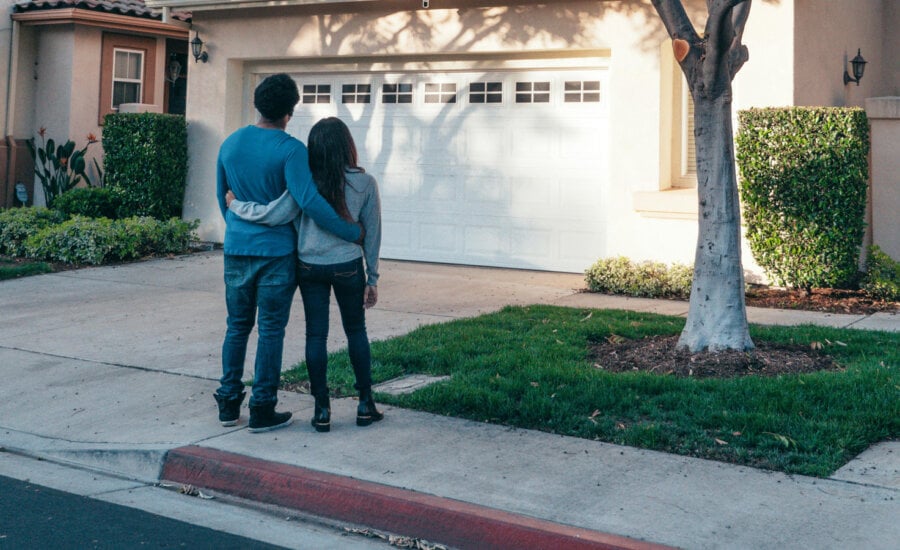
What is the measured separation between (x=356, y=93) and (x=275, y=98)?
346 inches

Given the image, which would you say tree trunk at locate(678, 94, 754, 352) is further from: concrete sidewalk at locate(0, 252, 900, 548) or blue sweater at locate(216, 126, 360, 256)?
blue sweater at locate(216, 126, 360, 256)

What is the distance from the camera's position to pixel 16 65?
763 inches

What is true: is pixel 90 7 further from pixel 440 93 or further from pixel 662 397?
pixel 662 397

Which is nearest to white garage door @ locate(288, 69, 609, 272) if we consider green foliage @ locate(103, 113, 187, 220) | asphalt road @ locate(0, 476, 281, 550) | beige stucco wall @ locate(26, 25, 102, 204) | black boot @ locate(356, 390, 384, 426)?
green foliage @ locate(103, 113, 187, 220)

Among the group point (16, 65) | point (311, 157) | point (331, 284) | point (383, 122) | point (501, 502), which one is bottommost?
point (501, 502)

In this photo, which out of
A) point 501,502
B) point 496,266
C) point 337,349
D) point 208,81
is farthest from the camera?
point 208,81

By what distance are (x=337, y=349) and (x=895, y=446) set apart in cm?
452

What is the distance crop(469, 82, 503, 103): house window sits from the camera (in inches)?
542

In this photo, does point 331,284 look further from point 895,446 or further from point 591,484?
point 895,446

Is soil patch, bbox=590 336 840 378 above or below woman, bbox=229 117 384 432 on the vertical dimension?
below

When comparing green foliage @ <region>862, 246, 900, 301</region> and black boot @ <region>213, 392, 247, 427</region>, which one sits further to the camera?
green foliage @ <region>862, 246, 900, 301</region>

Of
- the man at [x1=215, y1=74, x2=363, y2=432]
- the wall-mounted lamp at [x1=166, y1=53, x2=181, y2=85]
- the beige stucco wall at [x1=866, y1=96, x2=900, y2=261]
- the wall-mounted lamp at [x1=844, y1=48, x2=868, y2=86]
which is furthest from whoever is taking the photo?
the wall-mounted lamp at [x1=166, y1=53, x2=181, y2=85]

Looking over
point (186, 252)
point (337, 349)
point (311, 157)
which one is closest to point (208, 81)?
point (186, 252)

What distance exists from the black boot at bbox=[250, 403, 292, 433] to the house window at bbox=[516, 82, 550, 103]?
25.9 feet
